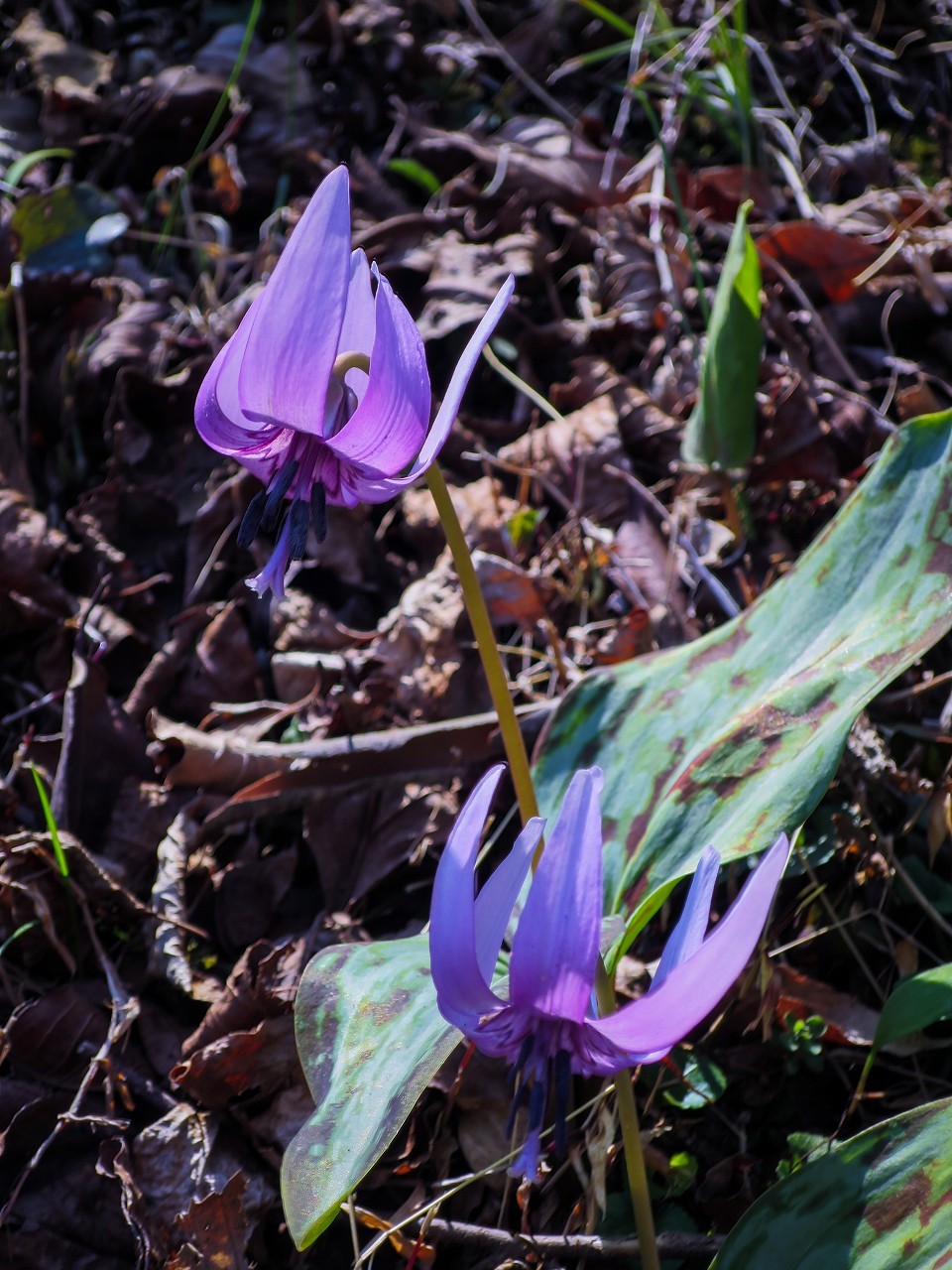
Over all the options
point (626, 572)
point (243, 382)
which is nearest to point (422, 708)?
point (626, 572)

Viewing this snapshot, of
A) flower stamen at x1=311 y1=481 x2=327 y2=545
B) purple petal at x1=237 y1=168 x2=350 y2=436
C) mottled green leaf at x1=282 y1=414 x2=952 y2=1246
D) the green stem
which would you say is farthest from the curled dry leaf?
purple petal at x1=237 y1=168 x2=350 y2=436

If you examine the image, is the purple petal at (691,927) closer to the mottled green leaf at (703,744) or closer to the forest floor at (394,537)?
the mottled green leaf at (703,744)

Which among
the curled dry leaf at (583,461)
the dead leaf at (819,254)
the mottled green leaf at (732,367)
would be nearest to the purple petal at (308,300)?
the mottled green leaf at (732,367)

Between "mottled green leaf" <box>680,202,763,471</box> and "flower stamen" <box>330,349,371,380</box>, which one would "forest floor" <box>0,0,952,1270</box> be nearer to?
"mottled green leaf" <box>680,202,763,471</box>

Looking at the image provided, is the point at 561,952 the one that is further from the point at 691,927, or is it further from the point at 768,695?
the point at 768,695

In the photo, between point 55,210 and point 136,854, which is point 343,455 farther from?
point 55,210

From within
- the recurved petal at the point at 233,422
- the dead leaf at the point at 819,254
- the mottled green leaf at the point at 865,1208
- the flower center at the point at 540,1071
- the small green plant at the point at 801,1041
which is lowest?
the small green plant at the point at 801,1041

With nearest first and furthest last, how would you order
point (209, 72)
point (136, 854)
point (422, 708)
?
1. point (136, 854)
2. point (422, 708)
3. point (209, 72)
